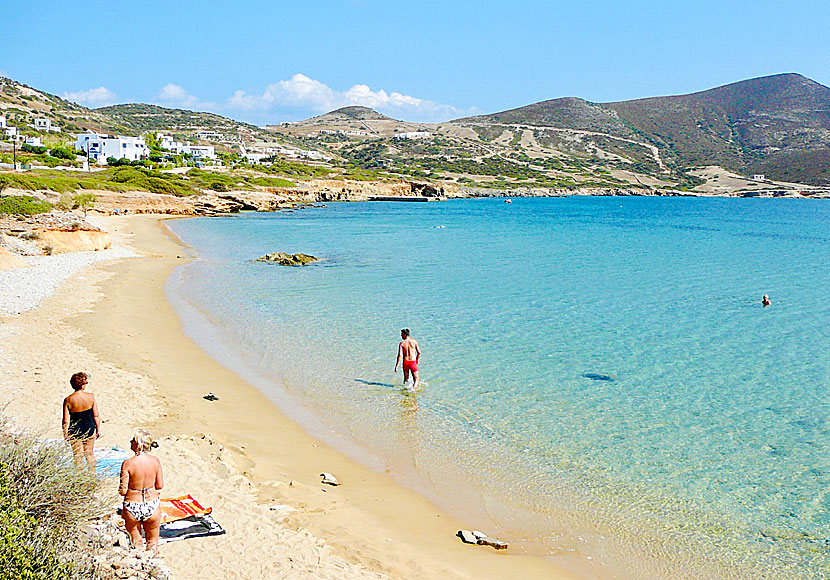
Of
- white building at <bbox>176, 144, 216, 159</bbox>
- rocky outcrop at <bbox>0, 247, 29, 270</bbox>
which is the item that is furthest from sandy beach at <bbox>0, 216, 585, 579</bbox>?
white building at <bbox>176, 144, 216, 159</bbox>

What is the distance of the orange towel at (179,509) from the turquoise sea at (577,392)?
9.63ft

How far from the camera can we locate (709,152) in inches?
7249

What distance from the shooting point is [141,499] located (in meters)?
5.83

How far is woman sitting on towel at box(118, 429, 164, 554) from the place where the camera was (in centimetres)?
581

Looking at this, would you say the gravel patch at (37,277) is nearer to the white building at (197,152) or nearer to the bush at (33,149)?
the bush at (33,149)

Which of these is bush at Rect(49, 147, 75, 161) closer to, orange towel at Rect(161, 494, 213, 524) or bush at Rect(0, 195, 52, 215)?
bush at Rect(0, 195, 52, 215)


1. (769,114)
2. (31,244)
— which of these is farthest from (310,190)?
(769,114)

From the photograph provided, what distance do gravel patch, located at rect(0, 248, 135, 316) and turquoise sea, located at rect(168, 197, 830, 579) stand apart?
145 inches

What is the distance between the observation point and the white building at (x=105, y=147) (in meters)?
91.1

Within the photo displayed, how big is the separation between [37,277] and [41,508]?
18.6m

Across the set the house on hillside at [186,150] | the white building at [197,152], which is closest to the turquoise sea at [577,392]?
the white building at [197,152]

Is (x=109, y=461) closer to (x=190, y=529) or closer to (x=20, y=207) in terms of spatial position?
(x=190, y=529)

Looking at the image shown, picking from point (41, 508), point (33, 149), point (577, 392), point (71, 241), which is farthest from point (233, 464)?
point (33, 149)

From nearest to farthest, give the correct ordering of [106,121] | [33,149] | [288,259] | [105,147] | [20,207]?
[288,259], [20,207], [33,149], [105,147], [106,121]
